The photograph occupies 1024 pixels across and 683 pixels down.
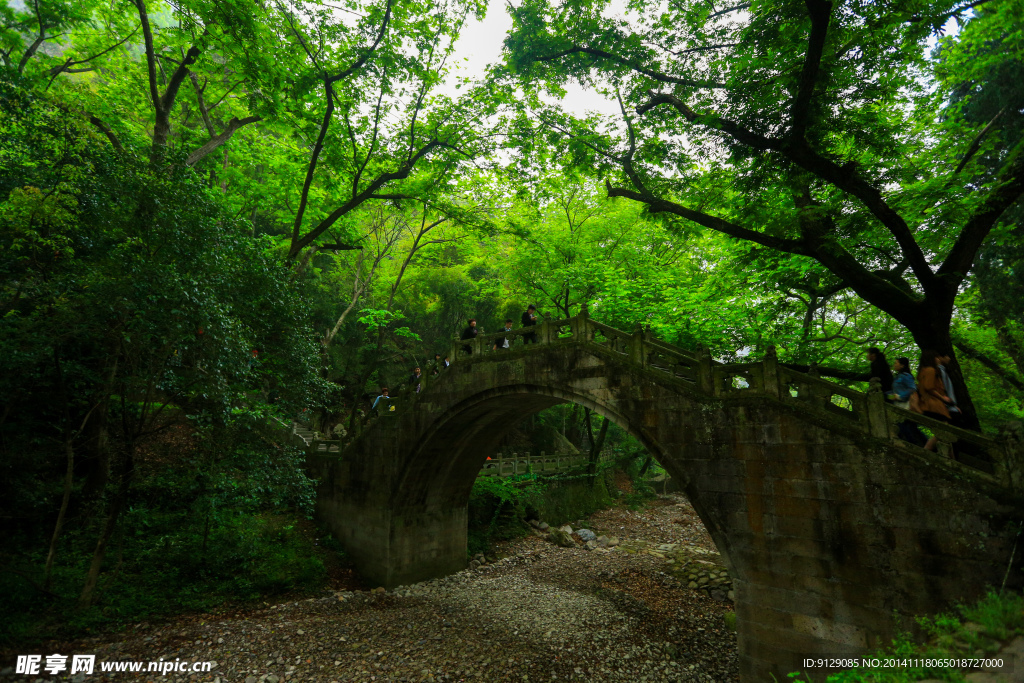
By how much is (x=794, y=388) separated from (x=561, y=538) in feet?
40.5

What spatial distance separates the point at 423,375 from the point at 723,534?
9172 millimetres

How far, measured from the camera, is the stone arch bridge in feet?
19.6

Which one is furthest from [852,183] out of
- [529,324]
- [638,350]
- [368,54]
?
[368,54]

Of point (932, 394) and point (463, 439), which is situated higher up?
point (932, 394)

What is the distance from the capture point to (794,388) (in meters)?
8.12

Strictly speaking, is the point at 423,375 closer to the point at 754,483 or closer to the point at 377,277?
the point at 754,483

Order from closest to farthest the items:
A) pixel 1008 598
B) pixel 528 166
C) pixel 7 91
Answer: pixel 1008 598, pixel 7 91, pixel 528 166

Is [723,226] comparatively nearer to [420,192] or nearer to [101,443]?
[420,192]

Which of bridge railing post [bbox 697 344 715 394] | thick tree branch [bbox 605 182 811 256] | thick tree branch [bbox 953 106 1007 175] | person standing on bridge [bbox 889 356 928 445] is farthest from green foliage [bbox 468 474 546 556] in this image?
thick tree branch [bbox 953 106 1007 175]

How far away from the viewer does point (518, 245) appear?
19938 millimetres

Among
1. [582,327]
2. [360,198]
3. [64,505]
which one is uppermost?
[360,198]

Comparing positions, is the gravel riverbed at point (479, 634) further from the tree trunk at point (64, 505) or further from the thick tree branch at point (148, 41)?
the thick tree branch at point (148, 41)

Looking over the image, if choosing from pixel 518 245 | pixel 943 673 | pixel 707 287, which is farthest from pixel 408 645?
pixel 518 245

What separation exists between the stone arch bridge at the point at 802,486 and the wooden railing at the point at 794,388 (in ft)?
0.07
